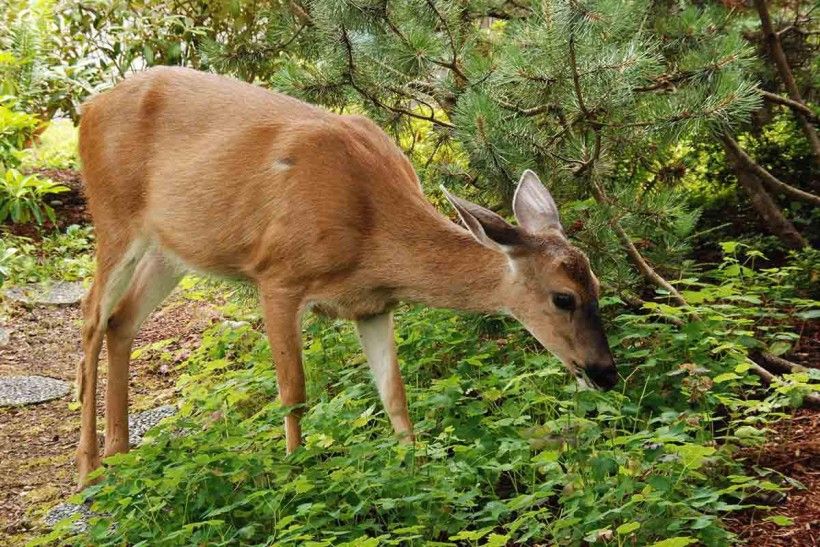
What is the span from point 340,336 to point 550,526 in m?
3.18

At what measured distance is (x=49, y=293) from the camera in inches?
354

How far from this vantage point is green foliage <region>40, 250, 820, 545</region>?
13.0 ft

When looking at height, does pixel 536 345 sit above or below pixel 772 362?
above

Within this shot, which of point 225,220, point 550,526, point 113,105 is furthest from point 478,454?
point 113,105

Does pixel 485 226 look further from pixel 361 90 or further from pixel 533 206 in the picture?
pixel 361 90

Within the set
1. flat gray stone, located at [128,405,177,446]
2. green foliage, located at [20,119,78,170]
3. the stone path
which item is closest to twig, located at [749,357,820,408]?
the stone path

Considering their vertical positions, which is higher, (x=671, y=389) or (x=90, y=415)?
(x=90, y=415)

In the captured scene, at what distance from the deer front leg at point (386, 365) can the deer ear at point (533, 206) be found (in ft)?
2.68

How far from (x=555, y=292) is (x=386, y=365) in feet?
2.96

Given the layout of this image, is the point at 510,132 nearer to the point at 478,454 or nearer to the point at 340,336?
the point at 478,454

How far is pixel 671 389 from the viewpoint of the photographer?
5.22 meters

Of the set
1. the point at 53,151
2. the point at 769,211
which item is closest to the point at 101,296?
the point at 769,211

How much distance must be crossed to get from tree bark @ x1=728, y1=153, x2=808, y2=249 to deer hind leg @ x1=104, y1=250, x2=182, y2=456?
3301 millimetres

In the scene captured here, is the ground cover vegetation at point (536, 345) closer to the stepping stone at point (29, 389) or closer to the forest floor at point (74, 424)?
the forest floor at point (74, 424)
